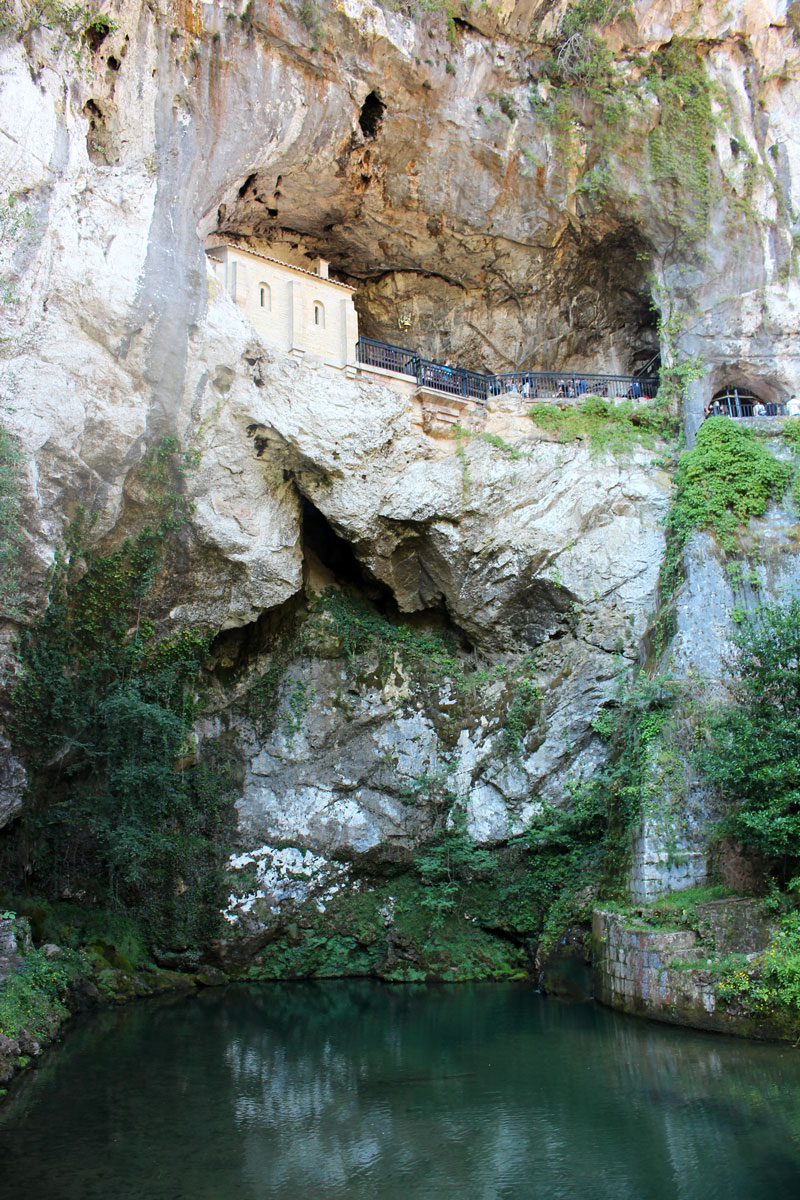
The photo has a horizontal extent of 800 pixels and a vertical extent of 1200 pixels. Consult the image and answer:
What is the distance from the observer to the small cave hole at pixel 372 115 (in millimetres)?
18812

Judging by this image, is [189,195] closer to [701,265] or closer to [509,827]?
[701,265]

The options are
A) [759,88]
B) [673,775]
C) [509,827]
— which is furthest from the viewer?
[759,88]

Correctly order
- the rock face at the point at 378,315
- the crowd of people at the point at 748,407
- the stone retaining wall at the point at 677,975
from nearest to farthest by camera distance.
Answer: the stone retaining wall at the point at 677,975
the rock face at the point at 378,315
the crowd of people at the point at 748,407

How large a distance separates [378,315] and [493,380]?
12.5 feet

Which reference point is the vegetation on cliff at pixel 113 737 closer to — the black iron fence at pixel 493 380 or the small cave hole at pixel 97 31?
the black iron fence at pixel 493 380

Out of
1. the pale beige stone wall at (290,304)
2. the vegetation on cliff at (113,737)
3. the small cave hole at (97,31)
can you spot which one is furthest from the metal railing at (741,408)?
the small cave hole at (97,31)

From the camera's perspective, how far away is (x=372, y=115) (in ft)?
62.3

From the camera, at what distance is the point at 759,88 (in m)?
21.5

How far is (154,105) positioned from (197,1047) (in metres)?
16.4

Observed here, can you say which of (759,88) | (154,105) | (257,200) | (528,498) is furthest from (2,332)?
(759,88)

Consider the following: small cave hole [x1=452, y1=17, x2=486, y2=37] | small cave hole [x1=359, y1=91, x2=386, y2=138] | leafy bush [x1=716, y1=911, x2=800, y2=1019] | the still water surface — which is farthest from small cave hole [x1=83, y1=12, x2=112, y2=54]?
leafy bush [x1=716, y1=911, x2=800, y2=1019]

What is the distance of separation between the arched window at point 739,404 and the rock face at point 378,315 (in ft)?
1.59

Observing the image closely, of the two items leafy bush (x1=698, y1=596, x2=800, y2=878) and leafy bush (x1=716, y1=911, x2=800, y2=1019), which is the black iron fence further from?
leafy bush (x1=716, y1=911, x2=800, y2=1019)

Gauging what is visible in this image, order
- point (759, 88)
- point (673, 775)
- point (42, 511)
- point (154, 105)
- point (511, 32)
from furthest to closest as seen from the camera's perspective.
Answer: point (759, 88), point (511, 32), point (154, 105), point (42, 511), point (673, 775)
